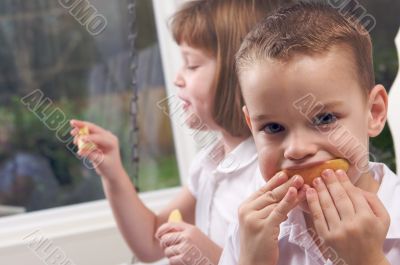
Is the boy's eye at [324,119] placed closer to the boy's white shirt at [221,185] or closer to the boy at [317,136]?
the boy at [317,136]

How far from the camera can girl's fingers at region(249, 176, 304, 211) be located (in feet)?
3.05

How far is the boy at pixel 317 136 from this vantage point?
0.91 meters

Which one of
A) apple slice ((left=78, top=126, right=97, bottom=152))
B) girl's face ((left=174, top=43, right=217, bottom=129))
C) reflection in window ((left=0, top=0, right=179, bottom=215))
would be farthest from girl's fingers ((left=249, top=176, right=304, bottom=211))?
reflection in window ((left=0, top=0, right=179, bottom=215))

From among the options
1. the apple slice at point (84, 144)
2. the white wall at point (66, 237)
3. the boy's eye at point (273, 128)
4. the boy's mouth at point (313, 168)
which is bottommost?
the white wall at point (66, 237)

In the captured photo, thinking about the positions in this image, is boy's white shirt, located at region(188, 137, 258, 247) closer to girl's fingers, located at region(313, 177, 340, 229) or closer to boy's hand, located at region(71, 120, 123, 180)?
boy's hand, located at region(71, 120, 123, 180)

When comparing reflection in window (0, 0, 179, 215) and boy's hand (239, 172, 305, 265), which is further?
reflection in window (0, 0, 179, 215)

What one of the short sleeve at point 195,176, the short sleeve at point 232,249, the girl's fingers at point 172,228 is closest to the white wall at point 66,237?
the short sleeve at point 195,176

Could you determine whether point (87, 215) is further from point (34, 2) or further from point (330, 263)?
point (330, 263)

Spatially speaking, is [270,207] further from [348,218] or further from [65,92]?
[65,92]

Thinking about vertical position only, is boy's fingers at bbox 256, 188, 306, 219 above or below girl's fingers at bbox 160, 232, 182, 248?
above

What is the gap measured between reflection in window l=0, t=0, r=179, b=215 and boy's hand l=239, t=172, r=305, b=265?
47.1 inches

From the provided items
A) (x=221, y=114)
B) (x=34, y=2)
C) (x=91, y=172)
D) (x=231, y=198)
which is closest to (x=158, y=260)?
(x=231, y=198)

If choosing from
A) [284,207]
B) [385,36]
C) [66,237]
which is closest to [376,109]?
[284,207]

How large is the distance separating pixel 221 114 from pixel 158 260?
44 centimetres
